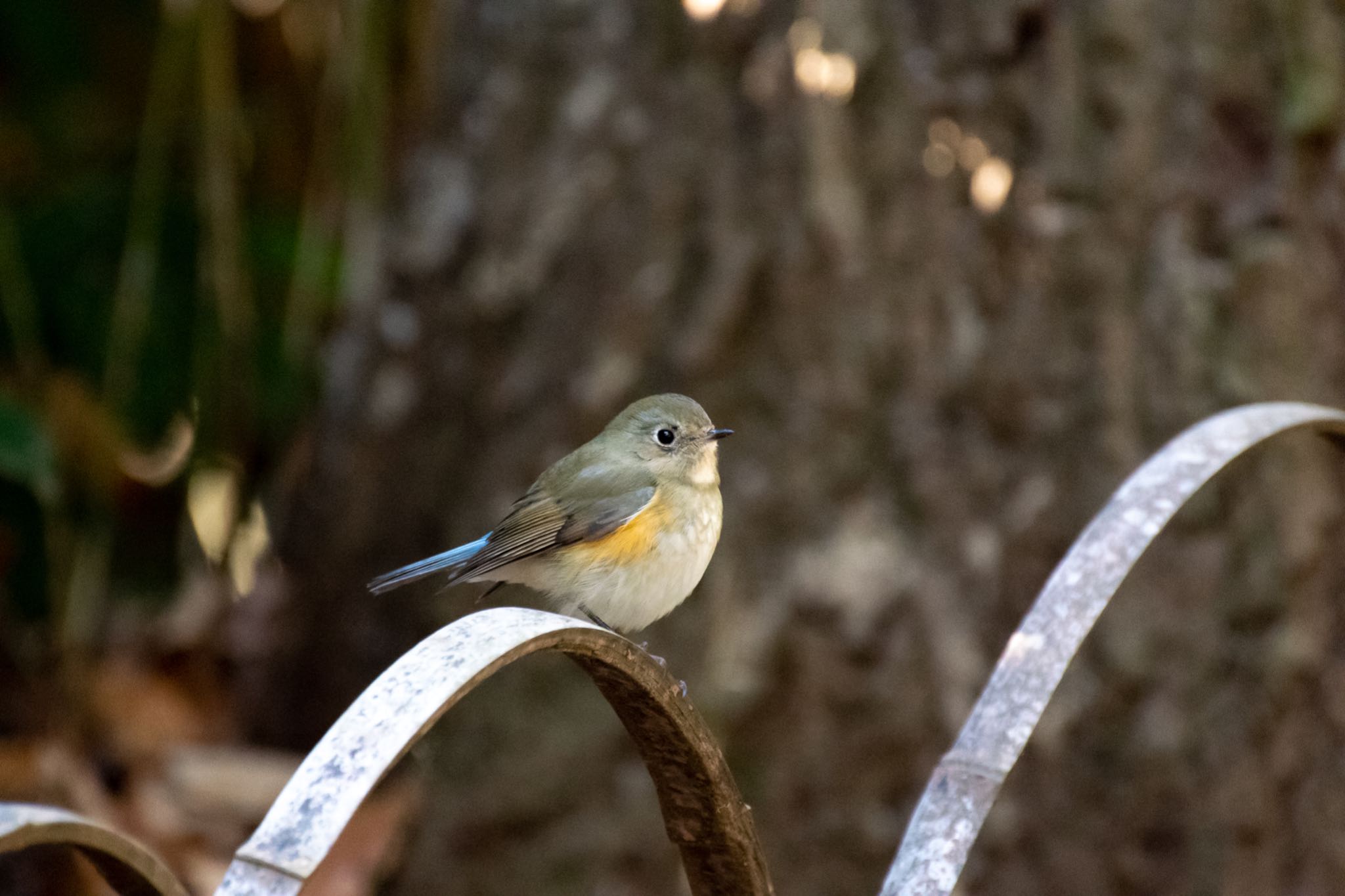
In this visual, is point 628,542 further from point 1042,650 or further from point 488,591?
point 1042,650

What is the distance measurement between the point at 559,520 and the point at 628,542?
144mm

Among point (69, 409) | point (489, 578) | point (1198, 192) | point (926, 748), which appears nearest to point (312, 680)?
point (69, 409)

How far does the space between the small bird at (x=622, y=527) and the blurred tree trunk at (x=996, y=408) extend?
546 millimetres

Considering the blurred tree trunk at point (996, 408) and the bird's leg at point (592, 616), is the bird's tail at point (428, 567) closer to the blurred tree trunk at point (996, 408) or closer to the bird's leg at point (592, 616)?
the bird's leg at point (592, 616)

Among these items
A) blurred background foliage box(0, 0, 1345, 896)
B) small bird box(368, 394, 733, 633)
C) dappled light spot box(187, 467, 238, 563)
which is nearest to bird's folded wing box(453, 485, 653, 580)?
small bird box(368, 394, 733, 633)

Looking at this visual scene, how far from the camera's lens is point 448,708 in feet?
3.73

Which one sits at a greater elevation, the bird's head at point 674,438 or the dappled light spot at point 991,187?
the dappled light spot at point 991,187

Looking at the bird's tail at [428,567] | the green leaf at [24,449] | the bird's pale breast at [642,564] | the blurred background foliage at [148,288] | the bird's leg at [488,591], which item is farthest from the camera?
the blurred background foliage at [148,288]

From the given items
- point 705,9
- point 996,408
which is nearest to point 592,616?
point 996,408

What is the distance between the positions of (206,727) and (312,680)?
2.07 feet

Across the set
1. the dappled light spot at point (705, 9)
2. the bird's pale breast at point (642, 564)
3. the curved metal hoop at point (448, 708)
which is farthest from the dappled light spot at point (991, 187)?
the curved metal hoop at point (448, 708)

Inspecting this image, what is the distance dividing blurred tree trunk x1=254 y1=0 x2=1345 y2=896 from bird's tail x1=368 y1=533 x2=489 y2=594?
2.38 ft

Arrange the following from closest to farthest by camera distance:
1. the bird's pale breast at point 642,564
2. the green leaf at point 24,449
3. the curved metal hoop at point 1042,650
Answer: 1. the curved metal hoop at point 1042,650
2. the bird's pale breast at point 642,564
3. the green leaf at point 24,449

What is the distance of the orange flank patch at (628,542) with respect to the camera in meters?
2.66
